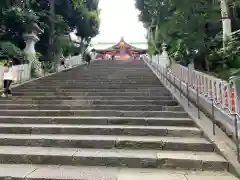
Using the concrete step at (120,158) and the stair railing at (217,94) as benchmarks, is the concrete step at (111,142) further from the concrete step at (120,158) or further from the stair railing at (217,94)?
the stair railing at (217,94)

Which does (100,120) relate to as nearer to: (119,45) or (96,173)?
(96,173)

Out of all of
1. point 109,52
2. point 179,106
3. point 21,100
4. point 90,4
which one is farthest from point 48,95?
point 109,52

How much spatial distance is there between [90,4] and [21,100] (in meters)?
18.8

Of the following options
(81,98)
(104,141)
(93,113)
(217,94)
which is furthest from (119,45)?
(104,141)

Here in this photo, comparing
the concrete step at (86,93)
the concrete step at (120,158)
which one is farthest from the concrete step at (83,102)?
the concrete step at (120,158)

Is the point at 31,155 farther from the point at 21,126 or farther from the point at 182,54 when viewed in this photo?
the point at 182,54

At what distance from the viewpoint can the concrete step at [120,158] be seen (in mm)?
3586

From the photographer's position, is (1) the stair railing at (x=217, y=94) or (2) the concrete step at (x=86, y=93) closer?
(1) the stair railing at (x=217, y=94)

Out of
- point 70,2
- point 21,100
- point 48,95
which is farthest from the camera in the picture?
point 70,2

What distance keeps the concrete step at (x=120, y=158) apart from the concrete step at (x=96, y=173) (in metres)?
0.11

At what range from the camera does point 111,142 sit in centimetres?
429

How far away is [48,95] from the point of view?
820cm

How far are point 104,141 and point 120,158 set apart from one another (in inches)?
25.0

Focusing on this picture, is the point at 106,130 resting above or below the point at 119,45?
below
